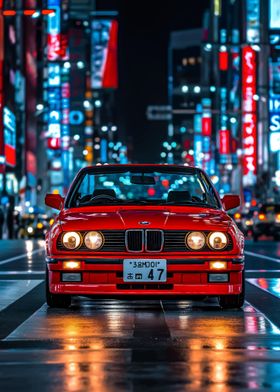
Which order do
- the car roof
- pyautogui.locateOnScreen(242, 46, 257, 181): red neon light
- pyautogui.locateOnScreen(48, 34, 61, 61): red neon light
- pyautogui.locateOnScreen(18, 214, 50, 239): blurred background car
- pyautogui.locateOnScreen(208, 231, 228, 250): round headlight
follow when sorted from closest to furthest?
pyautogui.locateOnScreen(208, 231, 228, 250): round headlight < the car roof < pyautogui.locateOnScreen(18, 214, 50, 239): blurred background car < pyautogui.locateOnScreen(242, 46, 257, 181): red neon light < pyautogui.locateOnScreen(48, 34, 61, 61): red neon light

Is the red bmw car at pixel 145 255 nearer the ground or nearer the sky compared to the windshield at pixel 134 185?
nearer the ground

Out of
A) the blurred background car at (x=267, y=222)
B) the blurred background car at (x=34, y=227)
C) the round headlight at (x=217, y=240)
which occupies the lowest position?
the blurred background car at (x=34, y=227)

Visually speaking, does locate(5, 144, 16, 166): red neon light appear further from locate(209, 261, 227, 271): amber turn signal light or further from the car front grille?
locate(209, 261, 227, 271): amber turn signal light

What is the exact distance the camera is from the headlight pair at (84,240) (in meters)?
12.5

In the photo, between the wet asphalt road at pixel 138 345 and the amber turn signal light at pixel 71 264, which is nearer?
the wet asphalt road at pixel 138 345

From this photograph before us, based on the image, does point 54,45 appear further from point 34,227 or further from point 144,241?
point 144,241

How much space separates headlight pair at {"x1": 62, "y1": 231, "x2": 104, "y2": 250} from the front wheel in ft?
1.86

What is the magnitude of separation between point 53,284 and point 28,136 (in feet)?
362

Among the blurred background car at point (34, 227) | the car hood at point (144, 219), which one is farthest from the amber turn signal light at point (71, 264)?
the blurred background car at point (34, 227)

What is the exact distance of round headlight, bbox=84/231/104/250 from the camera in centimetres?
1246

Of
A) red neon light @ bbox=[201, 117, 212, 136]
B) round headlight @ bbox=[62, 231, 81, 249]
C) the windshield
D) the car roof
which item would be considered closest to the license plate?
round headlight @ bbox=[62, 231, 81, 249]

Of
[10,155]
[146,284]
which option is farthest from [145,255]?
[10,155]

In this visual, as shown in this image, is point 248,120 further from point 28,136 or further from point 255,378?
point 255,378

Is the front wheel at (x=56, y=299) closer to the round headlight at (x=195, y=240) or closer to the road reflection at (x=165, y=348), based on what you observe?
the road reflection at (x=165, y=348)
